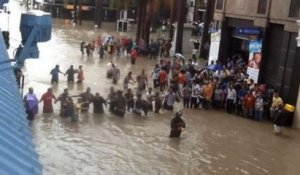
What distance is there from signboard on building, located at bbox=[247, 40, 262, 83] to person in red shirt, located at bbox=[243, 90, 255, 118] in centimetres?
429

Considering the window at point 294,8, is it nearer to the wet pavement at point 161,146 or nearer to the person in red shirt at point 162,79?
the wet pavement at point 161,146

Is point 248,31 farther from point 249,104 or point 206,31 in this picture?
point 206,31

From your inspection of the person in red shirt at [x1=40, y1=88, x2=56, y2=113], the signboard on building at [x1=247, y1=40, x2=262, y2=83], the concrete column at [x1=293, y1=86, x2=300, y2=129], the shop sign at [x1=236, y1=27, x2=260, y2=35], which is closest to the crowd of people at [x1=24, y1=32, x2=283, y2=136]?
the person in red shirt at [x1=40, y1=88, x2=56, y2=113]

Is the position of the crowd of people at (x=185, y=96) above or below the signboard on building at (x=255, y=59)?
below

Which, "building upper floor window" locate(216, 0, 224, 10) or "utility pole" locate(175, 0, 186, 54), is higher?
"building upper floor window" locate(216, 0, 224, 10)

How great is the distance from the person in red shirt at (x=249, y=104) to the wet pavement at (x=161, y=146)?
51cm

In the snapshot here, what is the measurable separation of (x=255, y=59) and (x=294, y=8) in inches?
160

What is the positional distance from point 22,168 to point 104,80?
74.6ft

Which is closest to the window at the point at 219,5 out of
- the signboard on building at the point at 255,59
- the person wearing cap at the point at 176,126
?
the signboard on building at the point at 255,59

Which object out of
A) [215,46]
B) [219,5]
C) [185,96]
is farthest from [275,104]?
[219,5]

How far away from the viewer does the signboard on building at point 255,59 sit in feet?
86.0

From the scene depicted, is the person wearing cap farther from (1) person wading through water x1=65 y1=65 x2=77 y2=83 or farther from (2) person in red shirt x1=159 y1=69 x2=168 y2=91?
(1) person wading through water x1=65 y1=65 x2=77 y2=83

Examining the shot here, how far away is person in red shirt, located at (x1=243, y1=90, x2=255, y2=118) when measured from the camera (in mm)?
22016

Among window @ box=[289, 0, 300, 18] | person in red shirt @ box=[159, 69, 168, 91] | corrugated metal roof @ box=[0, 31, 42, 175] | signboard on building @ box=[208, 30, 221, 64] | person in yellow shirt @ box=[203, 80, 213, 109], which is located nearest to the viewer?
corrugated metal roof @ box=[0, 31, 42, 175]
